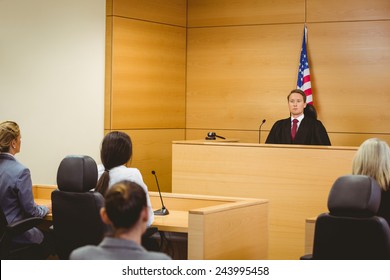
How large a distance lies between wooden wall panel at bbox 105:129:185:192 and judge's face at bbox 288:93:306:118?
1.89m

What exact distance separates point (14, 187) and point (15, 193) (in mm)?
48

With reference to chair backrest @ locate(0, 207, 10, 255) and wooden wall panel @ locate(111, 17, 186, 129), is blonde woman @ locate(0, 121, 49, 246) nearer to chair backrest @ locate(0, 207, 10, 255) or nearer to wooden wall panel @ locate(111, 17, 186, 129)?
chair backrest @ locate(0, 207, 10, 255)

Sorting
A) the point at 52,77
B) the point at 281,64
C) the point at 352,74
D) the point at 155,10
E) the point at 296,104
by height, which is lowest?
the point at 296,104

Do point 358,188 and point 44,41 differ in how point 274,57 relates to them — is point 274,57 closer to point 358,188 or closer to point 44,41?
point 44,41

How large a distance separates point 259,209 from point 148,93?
351 centimetres

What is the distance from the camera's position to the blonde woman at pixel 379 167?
13.1 feet

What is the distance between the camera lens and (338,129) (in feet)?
26.5

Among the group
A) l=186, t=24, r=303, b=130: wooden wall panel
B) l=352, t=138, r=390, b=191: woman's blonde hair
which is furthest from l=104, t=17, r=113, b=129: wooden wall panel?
l=352, t=138, r=390, b=191: woman's blonde hair

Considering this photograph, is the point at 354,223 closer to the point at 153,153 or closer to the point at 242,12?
the point at 153,153

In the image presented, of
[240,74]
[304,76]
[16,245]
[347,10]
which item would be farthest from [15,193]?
[347,10]

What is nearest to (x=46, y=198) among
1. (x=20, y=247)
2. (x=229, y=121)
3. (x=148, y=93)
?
(x=20, y=247)

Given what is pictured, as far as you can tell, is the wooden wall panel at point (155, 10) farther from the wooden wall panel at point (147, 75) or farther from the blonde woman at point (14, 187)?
the blonde woman at point (14, 187)

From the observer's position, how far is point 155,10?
8.23 metres

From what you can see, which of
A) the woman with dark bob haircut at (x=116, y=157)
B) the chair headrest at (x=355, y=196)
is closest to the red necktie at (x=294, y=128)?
the woman with dark bob haircut at (x=116, y=157)
